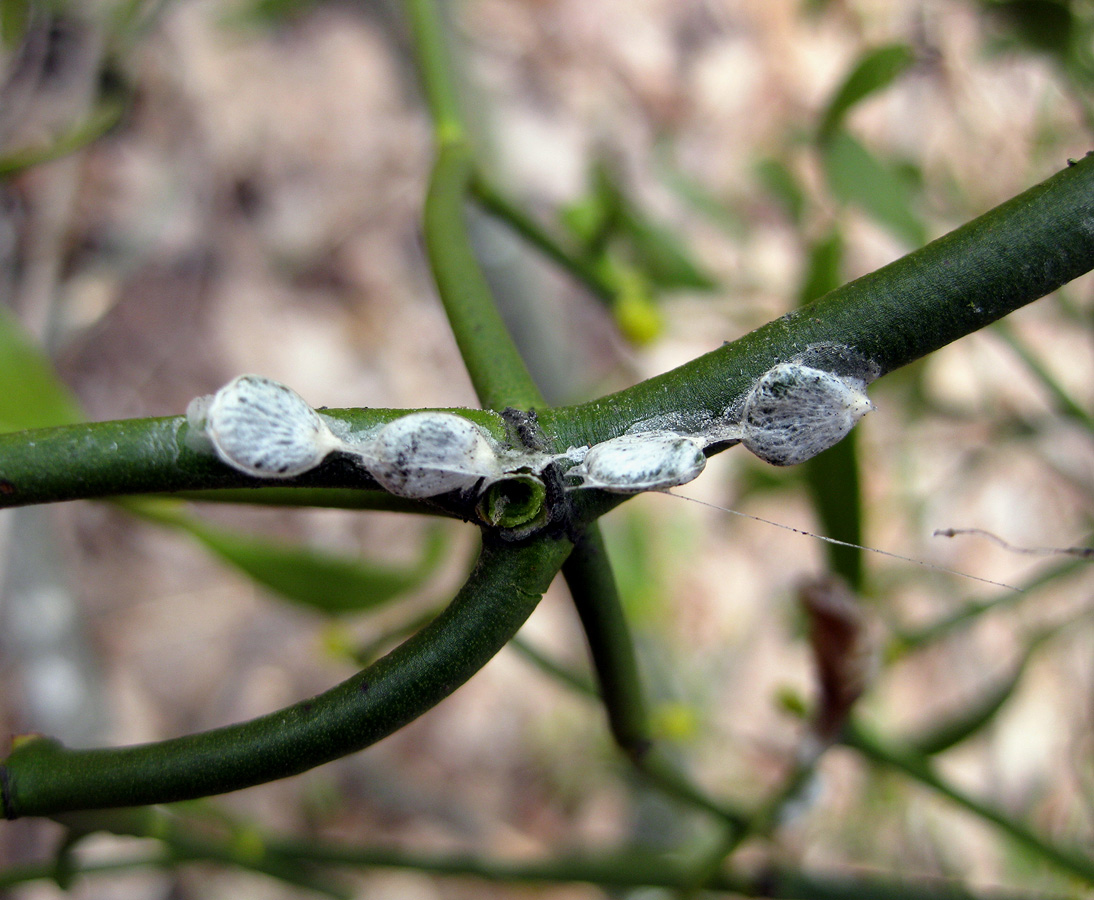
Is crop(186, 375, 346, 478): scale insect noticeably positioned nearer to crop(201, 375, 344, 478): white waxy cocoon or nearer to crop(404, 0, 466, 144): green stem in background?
crop(201, 375, 344, 478): white waxy cocoon

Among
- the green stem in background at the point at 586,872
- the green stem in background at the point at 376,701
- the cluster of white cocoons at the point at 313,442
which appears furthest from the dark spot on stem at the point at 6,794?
the green stem in background at the point at 586,872

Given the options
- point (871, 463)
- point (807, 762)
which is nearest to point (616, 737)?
point (807, 762)

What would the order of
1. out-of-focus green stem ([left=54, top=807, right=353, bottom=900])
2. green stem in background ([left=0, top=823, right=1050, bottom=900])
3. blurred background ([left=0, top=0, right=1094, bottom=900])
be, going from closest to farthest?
out-of-focus green stem ([left=54, top=807, right=353, bottom=900]) → green stem in background ([left=0, top=823, right=1050, bottom=900]) → blurred background ([left=0, top=0, right=1094, bottom=900])

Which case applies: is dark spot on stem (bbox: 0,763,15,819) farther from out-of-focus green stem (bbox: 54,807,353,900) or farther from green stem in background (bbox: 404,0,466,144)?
green stem in background (bbox: 404,0,466,144)

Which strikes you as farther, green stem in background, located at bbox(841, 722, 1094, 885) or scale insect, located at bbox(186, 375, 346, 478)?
green stem in background, located at bbox(841, 722, 1094, 885)

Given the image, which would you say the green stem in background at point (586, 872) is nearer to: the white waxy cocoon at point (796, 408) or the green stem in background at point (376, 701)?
the green stem in background at point (376, 701)

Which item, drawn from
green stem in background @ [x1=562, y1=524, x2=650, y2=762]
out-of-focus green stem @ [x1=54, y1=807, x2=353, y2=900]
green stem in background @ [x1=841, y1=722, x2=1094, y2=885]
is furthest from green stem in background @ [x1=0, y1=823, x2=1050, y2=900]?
green stem in background @ [x1=562, y1=524, x2=650, y2=762]

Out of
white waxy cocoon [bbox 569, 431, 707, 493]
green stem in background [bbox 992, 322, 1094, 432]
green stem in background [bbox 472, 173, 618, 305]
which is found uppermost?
green stem in background [bbox 472, 173, 618, 305]

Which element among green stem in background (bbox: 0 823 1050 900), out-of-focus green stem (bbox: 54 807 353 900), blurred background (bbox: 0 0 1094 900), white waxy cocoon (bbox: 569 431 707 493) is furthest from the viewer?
blurred background (bbox: 0 0 1094 900)

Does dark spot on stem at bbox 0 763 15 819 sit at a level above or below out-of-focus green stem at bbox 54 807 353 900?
below
